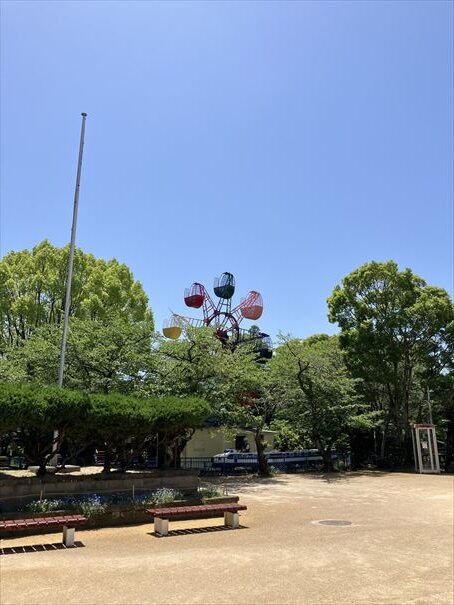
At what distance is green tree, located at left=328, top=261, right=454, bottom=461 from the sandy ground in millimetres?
14758

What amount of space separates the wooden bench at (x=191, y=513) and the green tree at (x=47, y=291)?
1652 cm

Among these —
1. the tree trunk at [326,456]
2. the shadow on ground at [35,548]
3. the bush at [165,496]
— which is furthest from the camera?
the tree trunk at [326,456]

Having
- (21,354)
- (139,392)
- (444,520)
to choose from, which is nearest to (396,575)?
(444,520)

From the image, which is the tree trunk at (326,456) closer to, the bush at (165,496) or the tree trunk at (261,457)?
the tree trunk at (261,457)

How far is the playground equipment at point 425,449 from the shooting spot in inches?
1032

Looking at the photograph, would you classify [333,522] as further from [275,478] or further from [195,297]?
[195,297]

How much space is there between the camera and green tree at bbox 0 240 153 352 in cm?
2930

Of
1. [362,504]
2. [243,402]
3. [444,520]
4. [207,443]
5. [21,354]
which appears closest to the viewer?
[444,520]

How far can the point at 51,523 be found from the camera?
1080 centimetres

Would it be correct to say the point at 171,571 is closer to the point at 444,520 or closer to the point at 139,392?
the point at 444,520

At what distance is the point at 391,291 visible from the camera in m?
29.9

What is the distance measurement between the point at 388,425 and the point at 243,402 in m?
11.1

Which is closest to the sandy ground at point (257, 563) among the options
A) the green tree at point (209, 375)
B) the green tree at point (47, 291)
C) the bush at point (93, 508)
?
the bush at point (93, 508)

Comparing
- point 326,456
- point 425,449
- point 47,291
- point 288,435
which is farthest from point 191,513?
point 47,291
